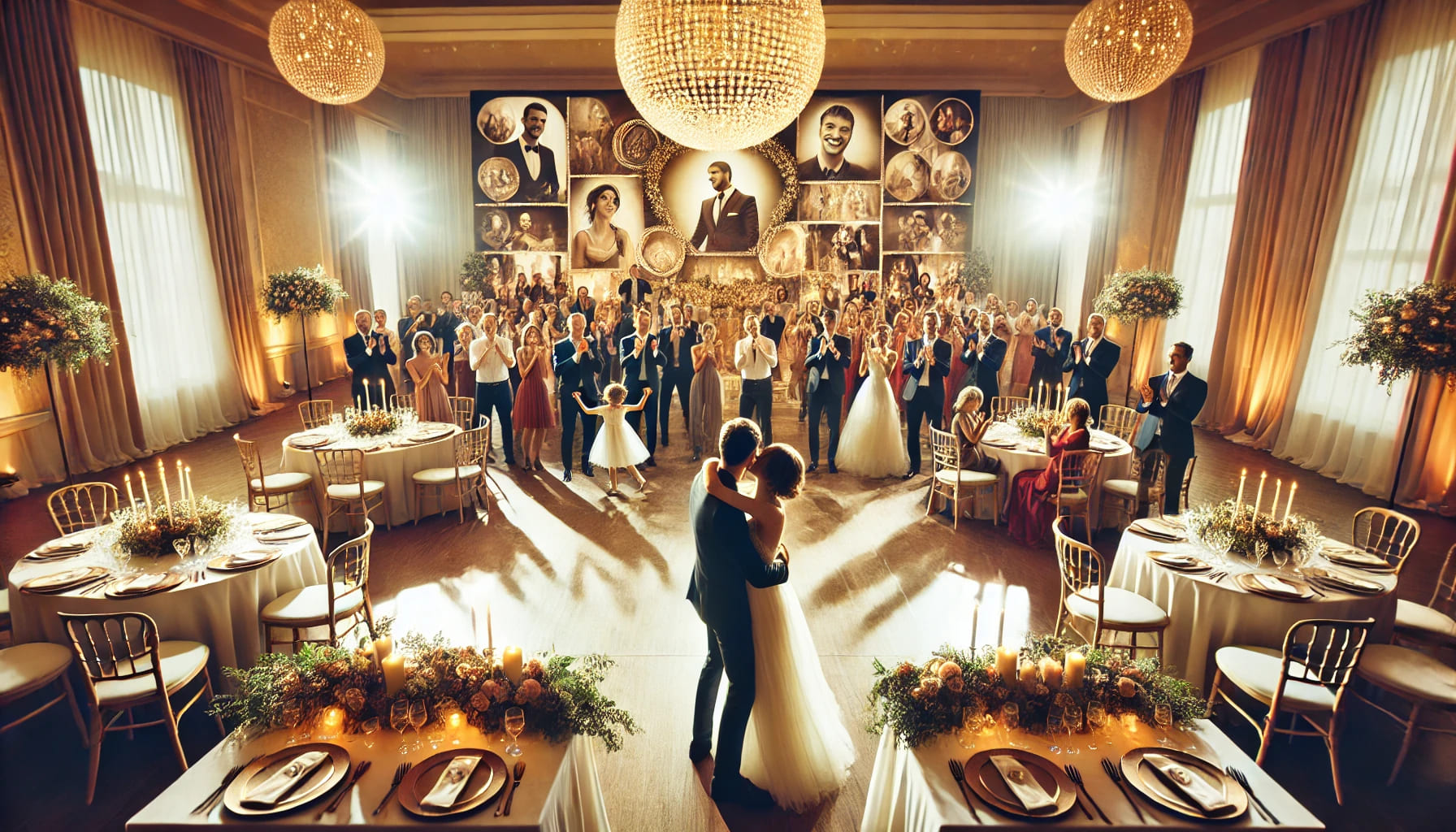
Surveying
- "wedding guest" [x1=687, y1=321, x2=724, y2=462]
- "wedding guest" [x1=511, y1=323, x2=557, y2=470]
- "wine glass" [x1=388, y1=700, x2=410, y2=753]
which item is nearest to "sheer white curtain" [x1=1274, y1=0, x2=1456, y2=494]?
"wedding guest" [x1=687, y1=321, x2=724, y2=462]

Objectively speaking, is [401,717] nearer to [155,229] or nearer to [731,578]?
[731,578]

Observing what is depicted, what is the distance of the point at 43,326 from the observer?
5.79m

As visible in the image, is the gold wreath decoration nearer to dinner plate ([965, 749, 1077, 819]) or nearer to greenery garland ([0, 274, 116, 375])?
greenery garland ([0, 274, 116, 375])

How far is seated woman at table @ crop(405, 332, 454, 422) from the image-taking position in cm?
790

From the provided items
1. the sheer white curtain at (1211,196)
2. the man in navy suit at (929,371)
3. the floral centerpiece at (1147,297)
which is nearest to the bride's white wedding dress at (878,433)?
the man in navy suit at (929,371)

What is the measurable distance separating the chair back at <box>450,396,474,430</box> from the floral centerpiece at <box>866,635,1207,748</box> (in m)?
6.42

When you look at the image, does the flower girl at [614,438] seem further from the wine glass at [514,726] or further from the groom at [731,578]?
the wine glass at [514,726]

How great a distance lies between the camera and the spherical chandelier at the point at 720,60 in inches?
132

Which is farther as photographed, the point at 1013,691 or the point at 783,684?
the point at 783,684

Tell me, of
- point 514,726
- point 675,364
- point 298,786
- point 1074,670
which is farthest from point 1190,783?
point 675,364

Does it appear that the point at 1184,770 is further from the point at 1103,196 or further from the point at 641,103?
the point at 1103,196

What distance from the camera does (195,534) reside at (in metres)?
4.25

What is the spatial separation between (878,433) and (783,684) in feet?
18.2

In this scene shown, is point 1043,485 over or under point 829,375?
under
